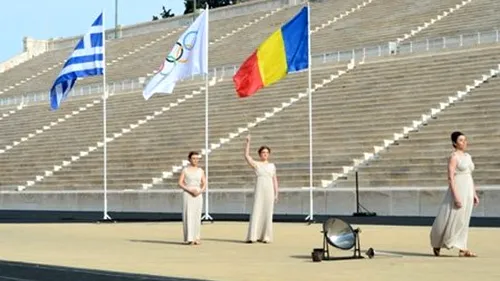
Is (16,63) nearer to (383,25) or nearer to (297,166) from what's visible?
(383,25)

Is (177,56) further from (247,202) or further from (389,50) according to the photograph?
(389,50)

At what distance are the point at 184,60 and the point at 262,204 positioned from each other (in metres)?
8.63

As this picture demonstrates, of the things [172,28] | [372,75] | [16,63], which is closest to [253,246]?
[372,75]

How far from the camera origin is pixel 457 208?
45.5 ft

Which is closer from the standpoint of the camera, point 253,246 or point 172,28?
point 253,246

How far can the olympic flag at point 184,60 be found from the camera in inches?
1000

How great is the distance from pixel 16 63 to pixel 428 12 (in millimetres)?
31055

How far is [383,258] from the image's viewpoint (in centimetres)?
1364

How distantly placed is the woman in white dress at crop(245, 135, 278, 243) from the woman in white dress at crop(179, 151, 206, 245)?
780 millimetres

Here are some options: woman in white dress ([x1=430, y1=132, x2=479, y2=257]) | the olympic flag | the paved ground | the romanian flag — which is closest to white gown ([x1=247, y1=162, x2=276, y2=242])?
the paved ground

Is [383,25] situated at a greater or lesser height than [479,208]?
greater

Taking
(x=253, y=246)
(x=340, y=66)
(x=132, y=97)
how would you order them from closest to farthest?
1. (x=253, y=246)
2. (x=340, y=66)
3. (x=132, y=97)

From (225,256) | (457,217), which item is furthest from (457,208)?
(225,256)

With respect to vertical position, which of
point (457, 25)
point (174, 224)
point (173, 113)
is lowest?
point (174, 224)
